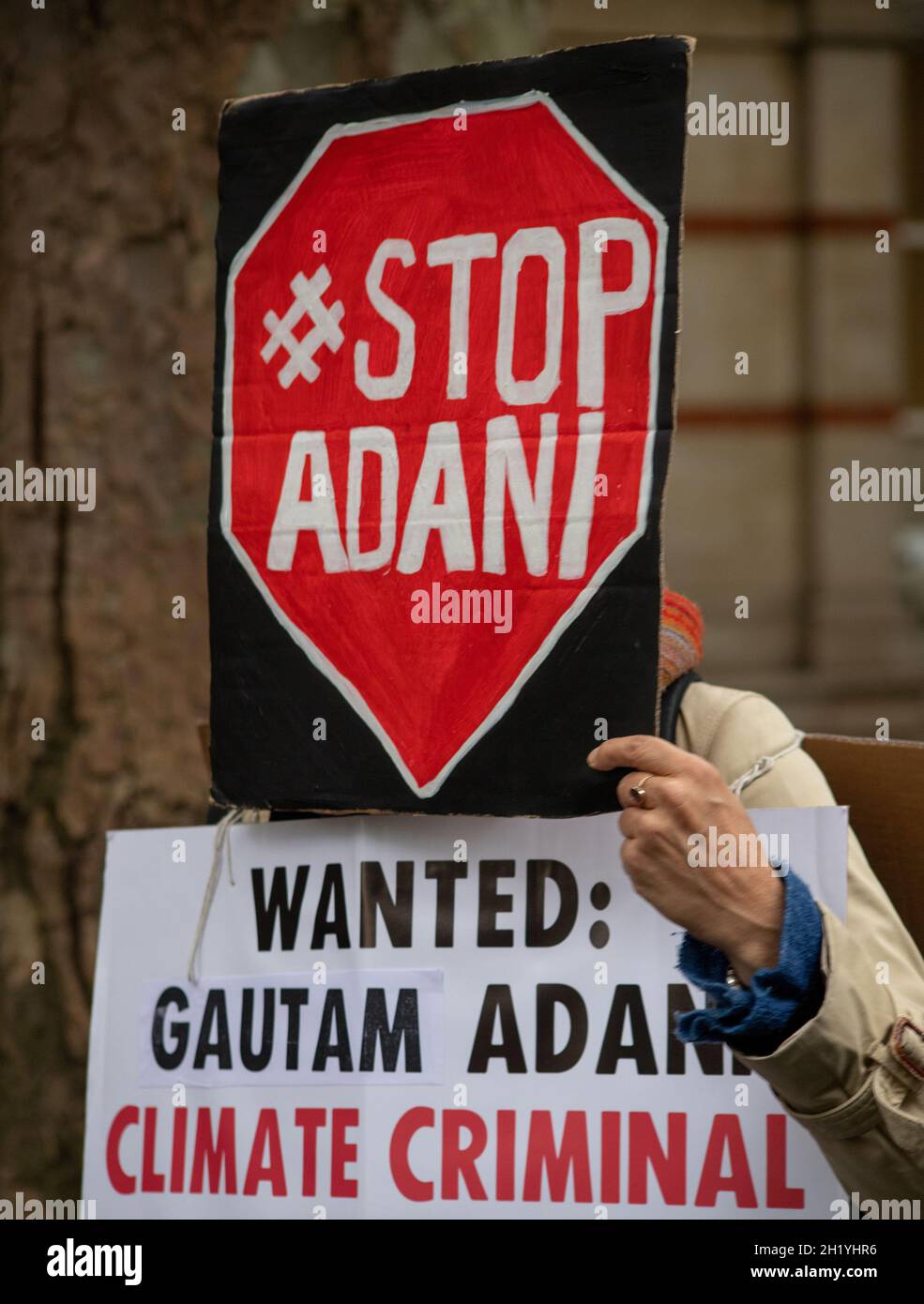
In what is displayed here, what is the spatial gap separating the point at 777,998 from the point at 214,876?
2.97ft

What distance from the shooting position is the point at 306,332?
2148mm

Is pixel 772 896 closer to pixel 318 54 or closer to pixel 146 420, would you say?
pixel 146 420

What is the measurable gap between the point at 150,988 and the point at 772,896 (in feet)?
3.32

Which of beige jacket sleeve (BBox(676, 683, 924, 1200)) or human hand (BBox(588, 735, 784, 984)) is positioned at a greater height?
human hand (BBox(588, 735, 784, 984))

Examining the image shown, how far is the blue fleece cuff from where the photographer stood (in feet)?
→ 5.70

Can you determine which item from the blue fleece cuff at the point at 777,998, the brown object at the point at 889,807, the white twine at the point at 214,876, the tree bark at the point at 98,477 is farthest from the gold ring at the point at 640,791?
the tree bark at the point at 98,477

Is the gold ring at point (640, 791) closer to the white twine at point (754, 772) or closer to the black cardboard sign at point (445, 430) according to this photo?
the black cardboard sign at point (445, 430)

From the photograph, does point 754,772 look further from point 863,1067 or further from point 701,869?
point 863,1067

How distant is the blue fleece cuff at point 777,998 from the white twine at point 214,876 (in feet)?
2.61

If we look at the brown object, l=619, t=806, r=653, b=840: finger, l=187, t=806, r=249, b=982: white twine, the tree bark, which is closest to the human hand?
l=619, t=806, r=653, b=840: finger

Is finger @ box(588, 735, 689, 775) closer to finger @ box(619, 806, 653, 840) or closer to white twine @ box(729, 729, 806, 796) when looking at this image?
finger @ box(619, 806, 653, 840)

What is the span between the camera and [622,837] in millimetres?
2076

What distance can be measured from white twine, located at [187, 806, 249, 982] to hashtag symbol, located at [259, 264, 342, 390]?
66cm

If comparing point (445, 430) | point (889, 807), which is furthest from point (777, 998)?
point (445, 430)
